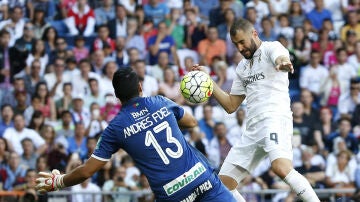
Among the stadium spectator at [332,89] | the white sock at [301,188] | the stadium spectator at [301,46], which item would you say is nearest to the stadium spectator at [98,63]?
the stadium spectator at [301,46]

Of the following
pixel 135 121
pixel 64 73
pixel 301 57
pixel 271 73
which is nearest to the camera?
pixel 135 121

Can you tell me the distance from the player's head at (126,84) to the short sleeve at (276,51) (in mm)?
2156

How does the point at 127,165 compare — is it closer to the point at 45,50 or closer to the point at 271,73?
the point at 45,50

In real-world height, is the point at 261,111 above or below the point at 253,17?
above

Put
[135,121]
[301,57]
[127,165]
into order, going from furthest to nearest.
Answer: [301,57] < [127,165] < [135,121]

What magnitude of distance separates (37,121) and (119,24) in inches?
161

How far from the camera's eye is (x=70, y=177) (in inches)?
411

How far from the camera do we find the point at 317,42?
2292cm

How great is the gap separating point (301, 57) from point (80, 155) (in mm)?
6073

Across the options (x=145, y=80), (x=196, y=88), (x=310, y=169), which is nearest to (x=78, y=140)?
(x=145, y=80)

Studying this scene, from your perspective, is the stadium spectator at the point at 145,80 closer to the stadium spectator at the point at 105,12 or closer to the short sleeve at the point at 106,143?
the stadium spectator at the point at 105,12

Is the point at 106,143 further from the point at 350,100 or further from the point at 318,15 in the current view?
the point at 318,15

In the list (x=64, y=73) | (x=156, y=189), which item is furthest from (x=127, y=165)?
(x=156, y=189)

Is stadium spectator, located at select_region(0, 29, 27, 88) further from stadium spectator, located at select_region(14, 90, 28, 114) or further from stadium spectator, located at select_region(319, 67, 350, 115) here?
stadium spectator, located at select_region(319, 67, 350, 115)
